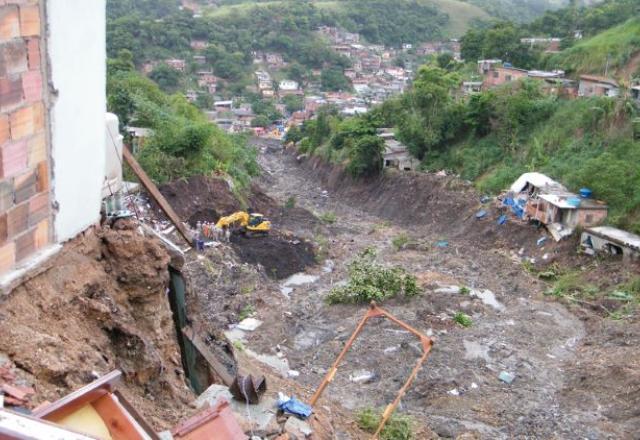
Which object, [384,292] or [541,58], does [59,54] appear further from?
[541,58]

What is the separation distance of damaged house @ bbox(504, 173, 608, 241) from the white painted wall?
1452 centimetres

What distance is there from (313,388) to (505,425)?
2.89 meters

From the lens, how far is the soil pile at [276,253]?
16.6 metres

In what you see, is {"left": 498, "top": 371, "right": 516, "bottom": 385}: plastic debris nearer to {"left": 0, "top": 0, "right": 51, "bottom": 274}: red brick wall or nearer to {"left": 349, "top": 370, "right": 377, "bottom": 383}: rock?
{"left": 349, "top": 370, "right": 377, "bottom": 383}: rock

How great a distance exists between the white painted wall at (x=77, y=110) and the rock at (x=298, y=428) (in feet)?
8.10

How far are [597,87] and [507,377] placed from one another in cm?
1727

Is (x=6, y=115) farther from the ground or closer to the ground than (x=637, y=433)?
farther from the ground

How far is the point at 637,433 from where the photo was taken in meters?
9.16

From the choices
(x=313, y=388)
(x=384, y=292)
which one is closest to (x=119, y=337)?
(x=313, y=388)

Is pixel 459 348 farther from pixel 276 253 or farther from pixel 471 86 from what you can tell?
pixel 471 86

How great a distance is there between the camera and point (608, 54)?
27953 millimetres

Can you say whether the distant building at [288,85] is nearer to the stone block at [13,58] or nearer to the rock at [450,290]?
the rock at [450,290]

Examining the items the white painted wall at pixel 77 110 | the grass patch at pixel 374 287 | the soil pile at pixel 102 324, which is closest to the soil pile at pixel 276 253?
the grass patch at pixel 374 287

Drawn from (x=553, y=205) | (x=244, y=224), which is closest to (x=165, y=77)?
(x=244, y=224)
